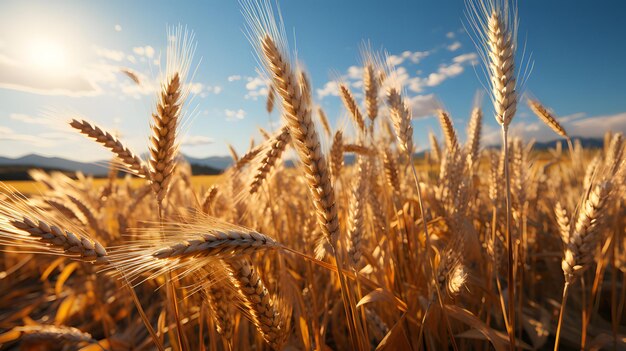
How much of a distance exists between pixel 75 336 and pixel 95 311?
2.30 meters

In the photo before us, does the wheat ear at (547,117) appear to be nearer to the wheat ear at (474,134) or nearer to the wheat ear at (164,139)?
the wheat ear at (474,134)

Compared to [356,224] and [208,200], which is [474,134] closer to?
[356,224]

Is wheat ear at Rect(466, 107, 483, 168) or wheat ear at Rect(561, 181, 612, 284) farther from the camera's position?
wheat ear at Rect(466, 107, 483, 168)

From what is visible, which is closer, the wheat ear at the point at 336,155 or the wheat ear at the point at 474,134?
the wheat ear at the point at 336,155

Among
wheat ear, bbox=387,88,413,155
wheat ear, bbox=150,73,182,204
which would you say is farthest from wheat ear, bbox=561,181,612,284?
wheat ear, bbox=150,73,182,204

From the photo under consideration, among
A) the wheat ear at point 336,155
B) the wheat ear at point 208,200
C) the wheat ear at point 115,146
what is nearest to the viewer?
the wheat ear at point 115,146

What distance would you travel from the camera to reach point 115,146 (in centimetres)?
161

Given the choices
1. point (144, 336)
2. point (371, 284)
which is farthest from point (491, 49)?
point (144, 336)

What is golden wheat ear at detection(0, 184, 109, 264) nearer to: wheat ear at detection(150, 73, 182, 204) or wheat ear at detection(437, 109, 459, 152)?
wheat ear at detection(150, 73, 182, 204)

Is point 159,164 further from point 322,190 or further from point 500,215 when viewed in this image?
point 500,215

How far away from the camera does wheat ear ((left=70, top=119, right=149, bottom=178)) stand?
155cm

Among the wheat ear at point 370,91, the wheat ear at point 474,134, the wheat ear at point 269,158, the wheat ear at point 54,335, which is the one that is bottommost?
the wheat ear at point 54,335

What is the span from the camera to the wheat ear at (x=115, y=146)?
155 centimetres

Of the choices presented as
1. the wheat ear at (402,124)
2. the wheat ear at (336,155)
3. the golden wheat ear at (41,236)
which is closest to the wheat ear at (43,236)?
the golden wheat ear at (41,236)
